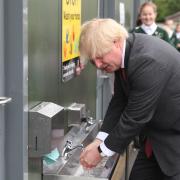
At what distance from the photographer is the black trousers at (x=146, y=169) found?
324cm

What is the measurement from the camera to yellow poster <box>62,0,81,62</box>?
3.77 m

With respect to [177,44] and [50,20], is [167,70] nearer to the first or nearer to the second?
[50,20]

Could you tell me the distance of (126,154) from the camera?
3.93 meters

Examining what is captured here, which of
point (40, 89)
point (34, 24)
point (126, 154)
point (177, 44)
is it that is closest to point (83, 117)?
point (126, 154)

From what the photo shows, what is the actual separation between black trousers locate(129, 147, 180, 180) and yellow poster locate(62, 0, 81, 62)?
95cm

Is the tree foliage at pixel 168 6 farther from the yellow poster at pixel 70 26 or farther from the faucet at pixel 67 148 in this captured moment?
the faucet at pixel 67 148

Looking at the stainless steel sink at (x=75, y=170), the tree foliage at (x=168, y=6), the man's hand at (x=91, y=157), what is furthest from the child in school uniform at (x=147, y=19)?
the tree foliage at (x=168, y=6)

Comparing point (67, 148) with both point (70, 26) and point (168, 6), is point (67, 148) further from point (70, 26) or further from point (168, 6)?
point (168, 6)

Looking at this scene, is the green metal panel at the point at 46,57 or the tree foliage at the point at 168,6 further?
the tree foliage at the point at 168,6

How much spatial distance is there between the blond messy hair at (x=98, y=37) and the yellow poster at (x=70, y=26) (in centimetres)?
109

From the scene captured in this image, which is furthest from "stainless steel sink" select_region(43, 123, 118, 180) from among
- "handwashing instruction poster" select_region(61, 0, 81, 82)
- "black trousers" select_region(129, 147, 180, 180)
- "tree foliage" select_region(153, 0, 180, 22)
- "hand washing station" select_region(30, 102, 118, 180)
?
"tree foliage" select_region(153, 0, 180, 22)

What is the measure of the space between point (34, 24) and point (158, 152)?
1.03 meters

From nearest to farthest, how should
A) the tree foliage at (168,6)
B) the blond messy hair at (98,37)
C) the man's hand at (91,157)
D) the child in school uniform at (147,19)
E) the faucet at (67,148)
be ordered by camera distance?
the blond messy hair at (98,37), the man's hand at (91,157), the faucet at (67,148), the child in school uniform at (147,19), the tree foliage at (168,6)

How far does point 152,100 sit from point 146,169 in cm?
78
